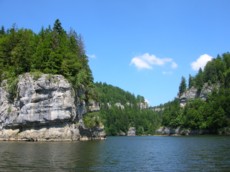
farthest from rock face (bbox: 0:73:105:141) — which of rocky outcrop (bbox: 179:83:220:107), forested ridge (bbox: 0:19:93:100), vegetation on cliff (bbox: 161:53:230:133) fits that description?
rocky outcrop (bbox: 179:83:220:107)

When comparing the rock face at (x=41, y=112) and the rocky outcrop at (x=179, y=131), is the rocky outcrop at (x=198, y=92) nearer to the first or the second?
the rocky outcrop at (x=179, y=131)

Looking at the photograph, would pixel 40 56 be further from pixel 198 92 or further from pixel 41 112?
pixel 198 92

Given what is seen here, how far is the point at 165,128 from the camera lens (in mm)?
195250

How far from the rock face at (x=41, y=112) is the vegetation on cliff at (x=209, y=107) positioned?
Answer: 78388 mm

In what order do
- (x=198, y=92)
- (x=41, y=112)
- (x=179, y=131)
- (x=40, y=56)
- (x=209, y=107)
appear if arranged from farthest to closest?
(x=198, y=92) → (x=179, y=131) → (x=209, y=107) → (x=40, y=56) → (x=41, y=112)

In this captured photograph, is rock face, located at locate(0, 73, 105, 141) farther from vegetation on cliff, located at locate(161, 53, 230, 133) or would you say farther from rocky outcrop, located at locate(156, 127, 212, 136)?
rocky outcrop, located at locate(156, 127, 212, 136)

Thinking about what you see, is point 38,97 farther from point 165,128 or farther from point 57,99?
point 165,128

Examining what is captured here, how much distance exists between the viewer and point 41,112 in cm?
8381

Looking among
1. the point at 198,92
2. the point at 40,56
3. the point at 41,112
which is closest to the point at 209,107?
the point at 198,92

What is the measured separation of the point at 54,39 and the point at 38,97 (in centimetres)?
2078

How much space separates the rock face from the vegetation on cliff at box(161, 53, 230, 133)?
257 feet

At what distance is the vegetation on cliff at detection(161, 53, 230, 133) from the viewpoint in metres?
149

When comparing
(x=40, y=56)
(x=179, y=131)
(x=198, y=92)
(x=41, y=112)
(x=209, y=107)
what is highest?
(x=198, y=92)

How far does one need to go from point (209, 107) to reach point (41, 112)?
92.8 meters
